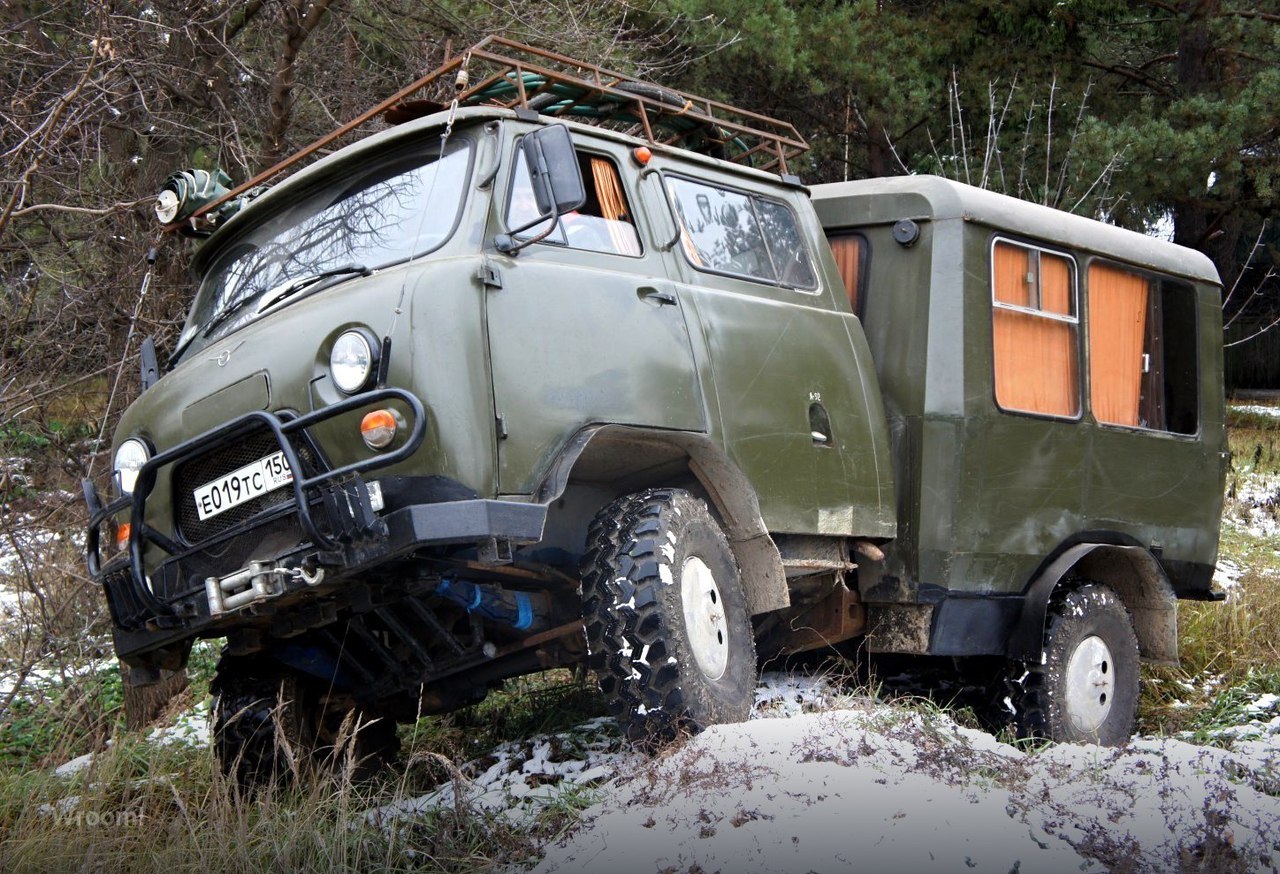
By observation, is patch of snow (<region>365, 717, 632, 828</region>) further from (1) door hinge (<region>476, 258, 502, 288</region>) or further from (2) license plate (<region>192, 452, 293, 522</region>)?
(1) door hinge (<region>476, 258, 502, 288</region>)

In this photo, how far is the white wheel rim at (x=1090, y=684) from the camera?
6.56 metres

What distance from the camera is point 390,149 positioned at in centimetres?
523

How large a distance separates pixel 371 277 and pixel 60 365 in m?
3.92

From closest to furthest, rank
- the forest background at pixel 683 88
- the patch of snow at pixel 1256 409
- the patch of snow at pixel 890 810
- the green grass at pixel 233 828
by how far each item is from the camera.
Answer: the patch of snow at pixel 890 810 → the green grass at pixel 233 828 → the forest background at pixel 683 88 → the patch of snow at pixel 1256 409

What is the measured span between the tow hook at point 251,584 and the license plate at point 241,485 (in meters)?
0.26

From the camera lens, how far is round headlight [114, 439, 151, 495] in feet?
16.6

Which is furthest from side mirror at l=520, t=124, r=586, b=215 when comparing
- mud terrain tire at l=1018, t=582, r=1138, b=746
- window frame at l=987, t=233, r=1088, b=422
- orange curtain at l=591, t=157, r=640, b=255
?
mud terrain tire at l=1018, t=582, r=1138, b=746

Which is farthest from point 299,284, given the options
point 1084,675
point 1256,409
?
point 1256,409

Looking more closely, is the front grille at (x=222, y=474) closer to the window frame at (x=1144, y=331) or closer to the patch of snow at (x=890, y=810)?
the patch of snow at (x=890, y=810)

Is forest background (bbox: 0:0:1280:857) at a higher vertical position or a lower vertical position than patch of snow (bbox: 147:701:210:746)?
higher

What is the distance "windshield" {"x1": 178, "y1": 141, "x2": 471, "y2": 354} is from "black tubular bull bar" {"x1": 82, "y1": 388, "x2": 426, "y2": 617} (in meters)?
0.71

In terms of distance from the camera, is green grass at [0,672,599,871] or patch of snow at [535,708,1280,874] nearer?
Answer: patch of snow at [535,708,1280,874]

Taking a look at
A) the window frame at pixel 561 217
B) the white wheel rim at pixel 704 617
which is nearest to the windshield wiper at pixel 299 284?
the window frame at pixel 561 217

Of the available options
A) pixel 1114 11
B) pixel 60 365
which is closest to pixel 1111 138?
pixel 1114 11
